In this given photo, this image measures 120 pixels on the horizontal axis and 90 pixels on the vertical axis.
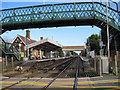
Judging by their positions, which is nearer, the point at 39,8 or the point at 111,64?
the point at 111,64

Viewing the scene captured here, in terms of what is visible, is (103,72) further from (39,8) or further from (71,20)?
(39,8)

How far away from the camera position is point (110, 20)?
85.7ft

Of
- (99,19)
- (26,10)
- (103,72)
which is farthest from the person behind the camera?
(26,10)

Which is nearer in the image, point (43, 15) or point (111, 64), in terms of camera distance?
point (111, 64)

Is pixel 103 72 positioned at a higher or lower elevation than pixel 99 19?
lower

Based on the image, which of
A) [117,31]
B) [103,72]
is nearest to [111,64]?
[103,72]

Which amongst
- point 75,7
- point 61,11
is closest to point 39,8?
point 61,11

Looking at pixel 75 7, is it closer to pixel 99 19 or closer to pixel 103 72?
pixel 99 19

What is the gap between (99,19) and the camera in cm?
2489

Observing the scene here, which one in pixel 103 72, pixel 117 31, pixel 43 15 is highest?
pixel 43 15

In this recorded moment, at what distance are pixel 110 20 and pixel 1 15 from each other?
54.9 ft

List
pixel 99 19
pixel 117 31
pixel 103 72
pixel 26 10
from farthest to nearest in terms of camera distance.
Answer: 1. pixel 26 10
2. pixel 117 31
3. pixel 99 19
4. pixel 103 72

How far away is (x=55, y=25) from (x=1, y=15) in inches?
362

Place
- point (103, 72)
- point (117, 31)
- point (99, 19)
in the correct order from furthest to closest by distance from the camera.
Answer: point (117, 31)
point (99, 19)
point (103, 72)
